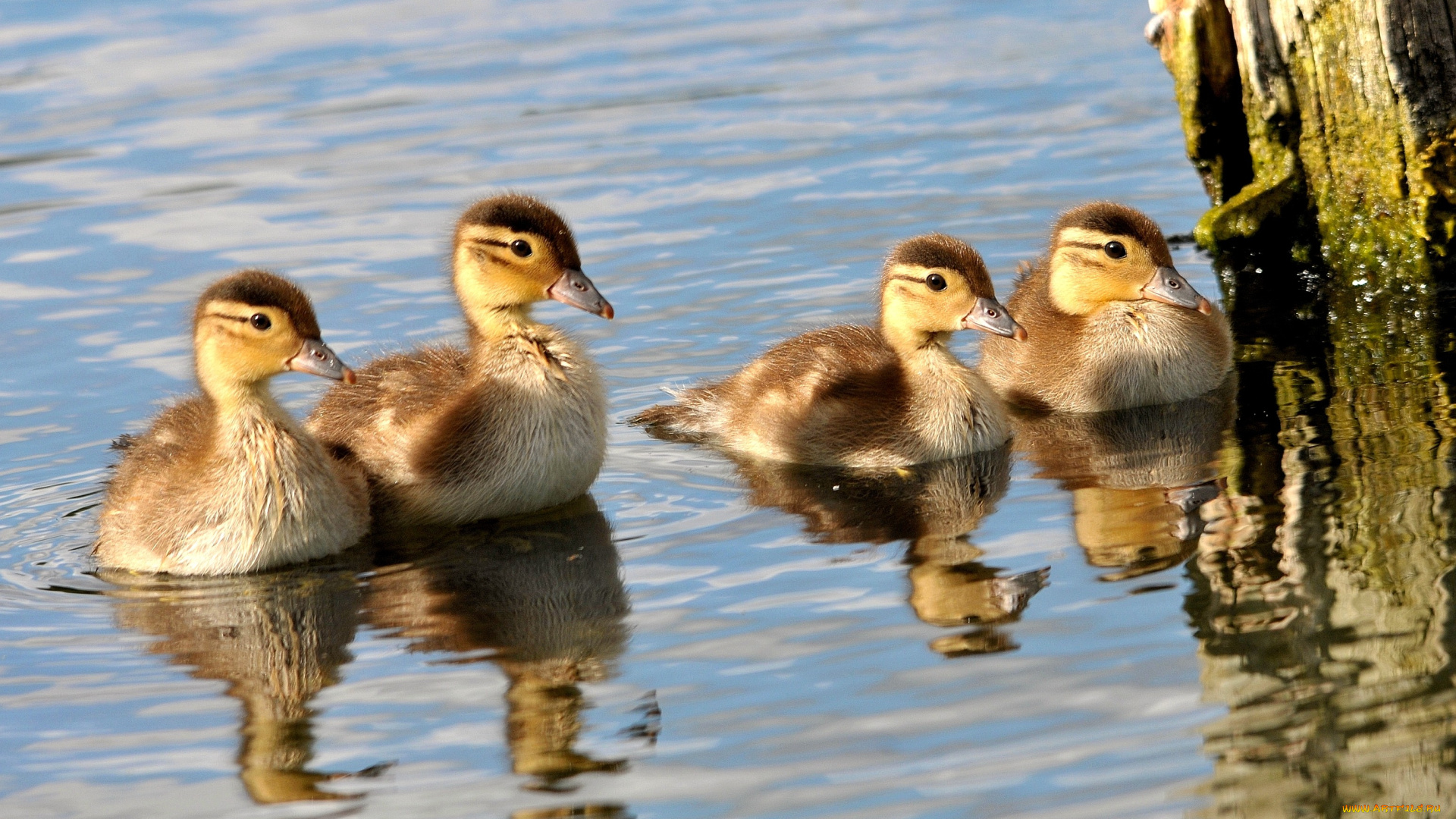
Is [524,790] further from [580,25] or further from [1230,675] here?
[580,25]

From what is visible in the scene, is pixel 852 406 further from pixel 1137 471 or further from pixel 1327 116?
pixel 1327 116

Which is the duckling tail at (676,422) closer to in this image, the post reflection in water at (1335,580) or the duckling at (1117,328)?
the duckling at (1117,328)

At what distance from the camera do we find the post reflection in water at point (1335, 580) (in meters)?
5.54

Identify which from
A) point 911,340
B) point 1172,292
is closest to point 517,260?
point 911,340

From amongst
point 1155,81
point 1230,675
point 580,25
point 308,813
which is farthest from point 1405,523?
point 580,25

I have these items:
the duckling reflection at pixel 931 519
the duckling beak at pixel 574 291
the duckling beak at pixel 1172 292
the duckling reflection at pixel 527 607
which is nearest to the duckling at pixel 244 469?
the duckling reflection at pixel 527 607

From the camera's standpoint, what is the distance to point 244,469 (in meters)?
7.82

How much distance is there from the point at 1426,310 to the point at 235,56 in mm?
12543

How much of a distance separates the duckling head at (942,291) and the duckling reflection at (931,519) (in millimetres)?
647

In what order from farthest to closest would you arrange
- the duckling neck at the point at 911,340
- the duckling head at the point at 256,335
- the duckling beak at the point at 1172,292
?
the duckling beak at the point at 1172,292
the duckling neck at the point at 911,340
the duckling head at the point at 256,335

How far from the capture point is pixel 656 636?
703 centimetres

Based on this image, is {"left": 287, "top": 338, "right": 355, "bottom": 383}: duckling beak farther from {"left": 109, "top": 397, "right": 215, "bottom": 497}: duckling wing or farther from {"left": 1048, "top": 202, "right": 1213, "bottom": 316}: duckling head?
{"left": 1048, "top": 202, "right": 1213, "bottom": 316}: duckling head

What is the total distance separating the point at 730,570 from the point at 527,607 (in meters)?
0.82

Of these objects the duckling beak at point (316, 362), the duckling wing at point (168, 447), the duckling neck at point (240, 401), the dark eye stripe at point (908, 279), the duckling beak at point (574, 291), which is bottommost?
the duckling wing at point (168, 447)
